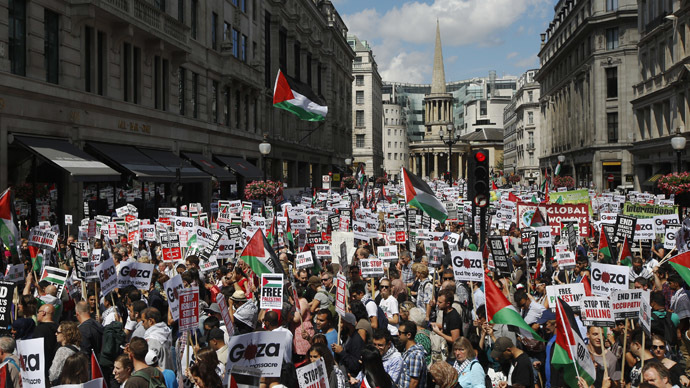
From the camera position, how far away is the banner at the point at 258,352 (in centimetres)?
682

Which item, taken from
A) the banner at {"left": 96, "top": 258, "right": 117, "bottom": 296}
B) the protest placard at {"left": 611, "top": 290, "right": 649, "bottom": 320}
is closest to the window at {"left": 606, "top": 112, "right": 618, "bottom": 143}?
the protest placard at {"left": 611, "top": 290, "right": 649, "bottom": 320}

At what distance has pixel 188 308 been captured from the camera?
8.76 meters

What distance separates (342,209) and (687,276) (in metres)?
17.0

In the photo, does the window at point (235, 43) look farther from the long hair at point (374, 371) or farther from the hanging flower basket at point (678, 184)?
the long hair at point (374, 371)

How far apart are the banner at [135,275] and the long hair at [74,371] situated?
15.1ft

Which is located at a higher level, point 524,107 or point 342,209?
point 524,107

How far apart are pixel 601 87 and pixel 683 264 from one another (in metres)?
57.5

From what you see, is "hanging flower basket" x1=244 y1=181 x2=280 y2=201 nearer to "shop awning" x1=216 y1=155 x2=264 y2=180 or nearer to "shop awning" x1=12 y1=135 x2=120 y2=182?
"shop awning" x1=12 y1=135 x2=120 y2=182

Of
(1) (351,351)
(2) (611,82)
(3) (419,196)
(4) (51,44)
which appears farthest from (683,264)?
(2) (611,82)

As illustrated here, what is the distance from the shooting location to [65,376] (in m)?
6.66

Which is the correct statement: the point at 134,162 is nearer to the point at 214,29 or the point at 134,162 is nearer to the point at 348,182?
the point at 214,29

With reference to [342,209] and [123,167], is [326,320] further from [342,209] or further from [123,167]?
[123,167]

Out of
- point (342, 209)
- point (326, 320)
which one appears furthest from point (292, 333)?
point (342, 209)

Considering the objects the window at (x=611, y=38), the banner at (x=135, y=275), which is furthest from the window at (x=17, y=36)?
the window at (x=611, y=38)
